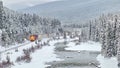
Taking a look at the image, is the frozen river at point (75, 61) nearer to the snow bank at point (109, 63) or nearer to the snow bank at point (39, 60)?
the snow bank at point (109, 63)

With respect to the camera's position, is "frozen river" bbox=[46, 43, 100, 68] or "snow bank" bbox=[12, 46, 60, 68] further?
"frozen river" bbox=[46, 43, 100, 68]

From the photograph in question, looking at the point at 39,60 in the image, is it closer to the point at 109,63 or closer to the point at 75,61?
the point at 75,61

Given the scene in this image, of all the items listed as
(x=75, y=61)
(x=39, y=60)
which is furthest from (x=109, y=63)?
(x=39, y=60)

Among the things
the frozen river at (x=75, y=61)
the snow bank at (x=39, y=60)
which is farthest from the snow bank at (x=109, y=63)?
the snow bank at (x=39, y=60)

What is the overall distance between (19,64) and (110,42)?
89.5 ft

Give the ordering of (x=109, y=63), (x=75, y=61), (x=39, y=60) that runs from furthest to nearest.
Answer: (x=39, y=60) < (x=75, y=61) < (x=109, y=63)

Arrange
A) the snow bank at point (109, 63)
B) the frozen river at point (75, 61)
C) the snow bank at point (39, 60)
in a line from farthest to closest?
the frozen river at point (75, 61) → the snow bank at point (109, 63) → the snow bank at point (39, 60)

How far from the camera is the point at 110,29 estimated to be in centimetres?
9306

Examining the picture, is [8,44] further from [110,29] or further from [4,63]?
[4,63]

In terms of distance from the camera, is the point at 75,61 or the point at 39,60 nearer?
the point at 75,61

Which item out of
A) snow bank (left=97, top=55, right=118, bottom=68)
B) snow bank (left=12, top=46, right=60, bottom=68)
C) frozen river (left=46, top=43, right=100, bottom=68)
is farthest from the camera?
frozen river (left=46, top=43, right=100, bottom=68)

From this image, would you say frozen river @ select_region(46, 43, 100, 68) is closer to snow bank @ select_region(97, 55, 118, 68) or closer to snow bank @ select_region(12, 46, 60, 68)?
snow bank @ select_region(97, 55, 118, 68)

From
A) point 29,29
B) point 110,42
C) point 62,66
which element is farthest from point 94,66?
point 29,29

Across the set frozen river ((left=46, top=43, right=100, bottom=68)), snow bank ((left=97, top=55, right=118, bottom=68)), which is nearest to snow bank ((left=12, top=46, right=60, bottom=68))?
frozen river ((left=46, top=43, right=100, bottom=68))
